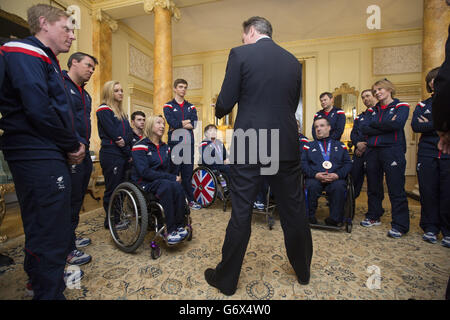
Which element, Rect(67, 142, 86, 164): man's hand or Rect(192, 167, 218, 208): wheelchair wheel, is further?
Rect(192, 167, 218, 208): wheelchair wheel

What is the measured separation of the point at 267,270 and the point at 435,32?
473cm

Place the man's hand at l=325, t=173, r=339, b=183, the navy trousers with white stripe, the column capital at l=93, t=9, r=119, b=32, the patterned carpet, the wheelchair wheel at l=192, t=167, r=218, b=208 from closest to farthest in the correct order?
the patterned carpet < the navy trousers with white stripe < the man's hand at l=325, t=173, r=339, b=183 < the wheelchair wheel at l=192, t=167, r=218, b=208 < the column capital at l=93, t=9, r=119, b=32

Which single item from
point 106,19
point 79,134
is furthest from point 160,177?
point 106,19

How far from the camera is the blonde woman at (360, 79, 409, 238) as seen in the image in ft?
7.32

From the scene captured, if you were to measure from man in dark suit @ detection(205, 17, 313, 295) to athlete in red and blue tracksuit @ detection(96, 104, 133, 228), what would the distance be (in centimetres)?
147

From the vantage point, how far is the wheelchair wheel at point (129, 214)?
1675 mm

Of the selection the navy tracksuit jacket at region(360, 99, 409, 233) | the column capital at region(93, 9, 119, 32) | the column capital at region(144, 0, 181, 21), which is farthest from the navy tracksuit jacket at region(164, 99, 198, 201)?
the column capital at region(93, 9, 119, 32)

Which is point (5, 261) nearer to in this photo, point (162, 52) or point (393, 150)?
point (393, 150)

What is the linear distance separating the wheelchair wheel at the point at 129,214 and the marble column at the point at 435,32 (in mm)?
4692

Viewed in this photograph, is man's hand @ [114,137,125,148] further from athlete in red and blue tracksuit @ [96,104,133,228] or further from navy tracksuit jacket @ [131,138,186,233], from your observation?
navy tracksuit jacket @ [131,138,186,233]

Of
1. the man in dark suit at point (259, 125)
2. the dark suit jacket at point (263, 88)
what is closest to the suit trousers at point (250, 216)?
the man in dark suit at point (259, 125)

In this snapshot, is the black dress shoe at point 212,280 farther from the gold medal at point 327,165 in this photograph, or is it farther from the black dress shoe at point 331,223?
the gold medal at point 327,165

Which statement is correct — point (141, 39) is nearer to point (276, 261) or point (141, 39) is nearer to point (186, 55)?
point (186, 55)

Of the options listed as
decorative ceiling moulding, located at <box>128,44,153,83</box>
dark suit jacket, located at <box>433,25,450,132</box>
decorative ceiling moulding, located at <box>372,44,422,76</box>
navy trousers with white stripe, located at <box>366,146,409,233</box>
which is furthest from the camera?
decorative ceiling moulding, located at <box>128,44,153,83</box>
